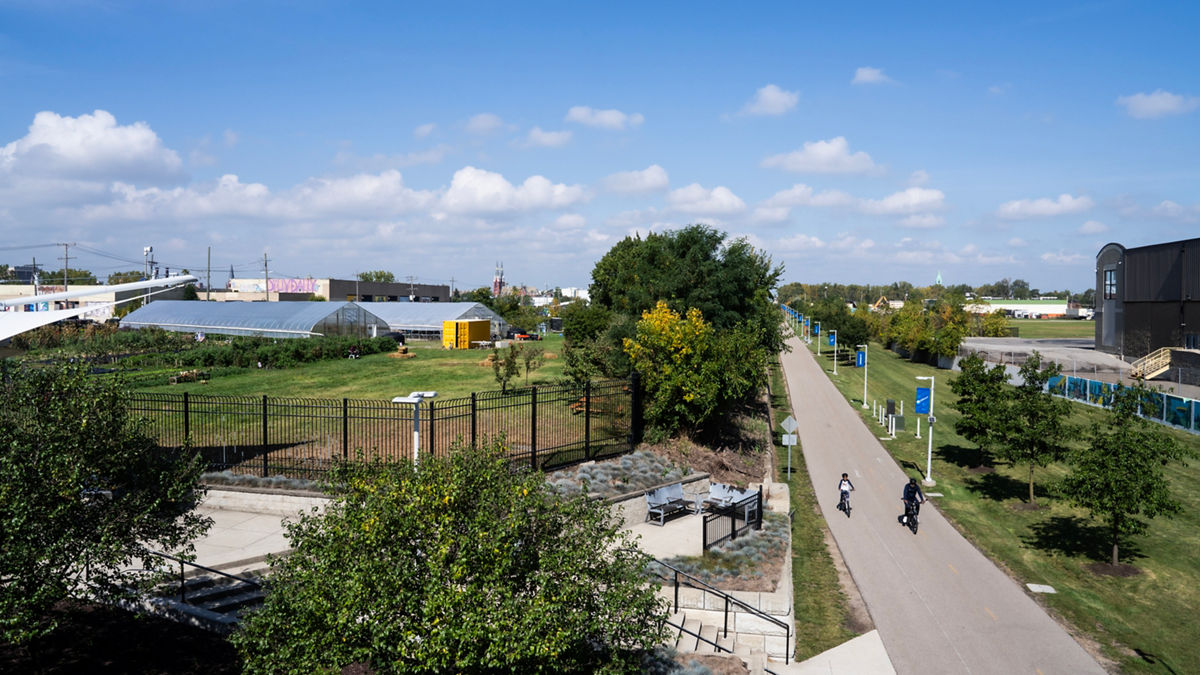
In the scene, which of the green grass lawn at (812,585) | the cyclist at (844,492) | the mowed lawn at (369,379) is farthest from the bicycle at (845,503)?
the mowed lawn at (369,379)

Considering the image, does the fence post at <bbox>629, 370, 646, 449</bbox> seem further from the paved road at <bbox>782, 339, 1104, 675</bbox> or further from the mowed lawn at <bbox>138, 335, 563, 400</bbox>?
the mowed lawn at <bbox>138, 335, 563, 400</bbox>

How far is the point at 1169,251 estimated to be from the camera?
5366 cm

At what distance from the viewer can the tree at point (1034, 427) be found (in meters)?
22.8

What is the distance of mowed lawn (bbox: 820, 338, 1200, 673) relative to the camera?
44.8 feet

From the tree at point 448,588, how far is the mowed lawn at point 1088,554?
10613mm

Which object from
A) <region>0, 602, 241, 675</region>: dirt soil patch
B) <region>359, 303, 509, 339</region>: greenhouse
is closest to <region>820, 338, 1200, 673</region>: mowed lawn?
<region>0, 602, 241, 675</region>: dirt soil patch

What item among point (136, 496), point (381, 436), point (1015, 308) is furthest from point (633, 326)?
point (1015, 308)

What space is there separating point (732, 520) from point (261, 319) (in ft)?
184

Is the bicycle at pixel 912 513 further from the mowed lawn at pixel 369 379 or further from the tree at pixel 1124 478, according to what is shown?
the mowed lawn at pixel 369 379

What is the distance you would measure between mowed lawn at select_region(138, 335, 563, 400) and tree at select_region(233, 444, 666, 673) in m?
21.6

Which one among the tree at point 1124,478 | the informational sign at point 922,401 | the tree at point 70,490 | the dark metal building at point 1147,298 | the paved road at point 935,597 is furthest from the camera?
the dark metal building at point 1147,298

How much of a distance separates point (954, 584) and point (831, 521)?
494cm

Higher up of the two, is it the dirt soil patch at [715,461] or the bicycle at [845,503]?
the dirt soil patch at [715,461]

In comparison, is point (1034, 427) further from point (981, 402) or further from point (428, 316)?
point (428, 316)
